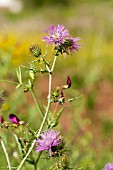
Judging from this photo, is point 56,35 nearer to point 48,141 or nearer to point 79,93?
point 48,141

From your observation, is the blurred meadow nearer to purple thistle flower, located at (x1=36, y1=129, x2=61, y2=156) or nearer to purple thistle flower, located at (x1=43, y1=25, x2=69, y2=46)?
purple thistle flower, located at (x1=43, y1=25, x2=69, y2=46)

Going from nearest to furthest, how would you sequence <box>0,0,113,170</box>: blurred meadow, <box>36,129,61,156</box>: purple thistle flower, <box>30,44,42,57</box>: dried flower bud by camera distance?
1. <box>36,129,61,156</box>: purple thistle flower
2. <box>30,44,42,57</box>: dried flower bud
3. <box>0,0,113,170</box>: blurred meadow

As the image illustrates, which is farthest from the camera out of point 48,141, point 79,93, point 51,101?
point 79,93

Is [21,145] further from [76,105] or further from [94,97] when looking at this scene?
[94,97]

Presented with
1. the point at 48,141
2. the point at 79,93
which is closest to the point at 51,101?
the point at 48,141

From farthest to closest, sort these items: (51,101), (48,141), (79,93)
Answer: (79,93) < (51,101) < (48,141)

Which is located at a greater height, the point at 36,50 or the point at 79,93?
the point at 79,93

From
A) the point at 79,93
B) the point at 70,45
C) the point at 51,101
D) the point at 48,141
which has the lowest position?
the point at 48,141

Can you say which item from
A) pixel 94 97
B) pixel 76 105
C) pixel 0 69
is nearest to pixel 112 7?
pixel 94 97

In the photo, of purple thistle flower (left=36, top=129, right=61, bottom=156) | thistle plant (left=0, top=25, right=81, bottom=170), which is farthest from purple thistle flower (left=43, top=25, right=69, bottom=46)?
purple thistle flower (left=36, top=129, right=61, bottom=156)

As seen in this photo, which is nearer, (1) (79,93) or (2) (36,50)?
(2) (36,50)
